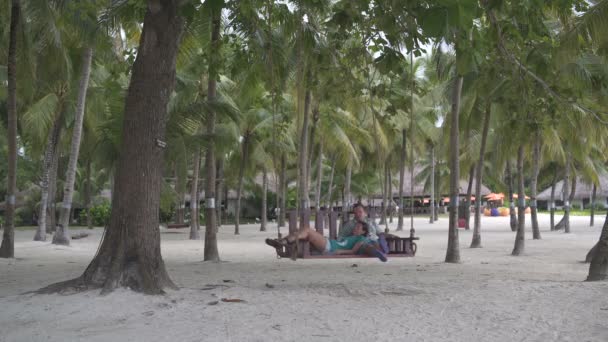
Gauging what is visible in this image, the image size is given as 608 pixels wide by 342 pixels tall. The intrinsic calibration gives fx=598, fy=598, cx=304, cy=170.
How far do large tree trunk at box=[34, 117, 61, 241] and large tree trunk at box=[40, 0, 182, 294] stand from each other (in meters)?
10.9

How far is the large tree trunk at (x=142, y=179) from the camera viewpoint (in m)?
6.10

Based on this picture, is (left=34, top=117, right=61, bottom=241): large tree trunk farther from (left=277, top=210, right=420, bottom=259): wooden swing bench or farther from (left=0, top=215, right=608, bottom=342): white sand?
(left=277, top=210, right=420, bottom=259): wooden swing bench

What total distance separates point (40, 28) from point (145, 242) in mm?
8014

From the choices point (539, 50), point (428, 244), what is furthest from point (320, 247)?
point (428, 244)

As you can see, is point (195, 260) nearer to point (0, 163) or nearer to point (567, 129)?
point (567, 129)

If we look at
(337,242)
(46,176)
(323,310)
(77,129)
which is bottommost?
(323,310)

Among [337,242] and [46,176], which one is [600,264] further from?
[46,176]

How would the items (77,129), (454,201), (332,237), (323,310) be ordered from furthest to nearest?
1. (77,129)
2. (454,201)
3. (332,237)
4. (323,310)

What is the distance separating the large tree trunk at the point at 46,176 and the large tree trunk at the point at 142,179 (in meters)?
10.9

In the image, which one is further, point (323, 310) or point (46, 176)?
point (46, 176)

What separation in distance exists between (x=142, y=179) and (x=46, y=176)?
41.0ft

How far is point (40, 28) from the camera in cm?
1230

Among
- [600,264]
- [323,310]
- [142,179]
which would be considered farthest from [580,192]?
[142,179]

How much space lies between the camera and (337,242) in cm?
869
